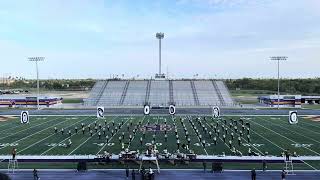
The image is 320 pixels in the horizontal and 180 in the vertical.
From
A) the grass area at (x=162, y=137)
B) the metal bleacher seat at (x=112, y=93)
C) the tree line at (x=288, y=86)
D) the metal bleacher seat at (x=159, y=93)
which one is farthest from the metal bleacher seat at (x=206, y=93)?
the tree line at (x=288, y=86)

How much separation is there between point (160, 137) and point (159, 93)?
41309 mm

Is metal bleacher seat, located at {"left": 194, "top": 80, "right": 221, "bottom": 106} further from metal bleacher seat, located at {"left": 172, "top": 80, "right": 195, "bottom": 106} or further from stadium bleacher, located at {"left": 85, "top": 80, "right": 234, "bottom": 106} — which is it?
metal bleacher seat, located at {"left": 172, "top": 80, "right": 195, "bottom": 106}

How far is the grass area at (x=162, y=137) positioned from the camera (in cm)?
2433

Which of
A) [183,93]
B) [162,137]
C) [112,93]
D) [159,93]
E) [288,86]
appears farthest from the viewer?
[288,86]

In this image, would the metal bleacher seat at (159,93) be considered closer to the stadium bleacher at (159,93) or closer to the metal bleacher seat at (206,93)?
the stadium bleacher at (159,93)

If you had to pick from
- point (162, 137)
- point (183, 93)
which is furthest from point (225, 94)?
point (162, 137)

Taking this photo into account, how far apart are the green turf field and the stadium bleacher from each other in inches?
1004

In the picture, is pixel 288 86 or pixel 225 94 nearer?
pixel 225 94

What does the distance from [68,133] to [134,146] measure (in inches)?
301

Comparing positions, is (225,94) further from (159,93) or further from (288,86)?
(288,86)

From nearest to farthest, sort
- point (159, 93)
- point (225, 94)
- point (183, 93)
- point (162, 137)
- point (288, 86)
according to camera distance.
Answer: point (162, 137), point (225, 94), point (183, 93), point (159, 93), point (288, 86)

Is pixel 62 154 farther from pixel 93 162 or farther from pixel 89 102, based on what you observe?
pixel 89 102

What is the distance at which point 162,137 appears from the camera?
28953 mm

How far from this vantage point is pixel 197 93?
2751 inches
